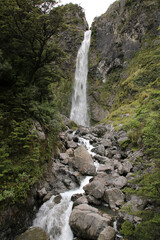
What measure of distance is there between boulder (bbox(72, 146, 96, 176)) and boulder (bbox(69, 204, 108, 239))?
4.17m

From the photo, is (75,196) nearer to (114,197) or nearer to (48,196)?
(48,196)

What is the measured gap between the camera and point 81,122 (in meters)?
34.9

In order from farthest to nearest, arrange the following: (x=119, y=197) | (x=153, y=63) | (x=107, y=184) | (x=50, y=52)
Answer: (x=153, y=63)
(x=50, y=52)
(x=107, y=184)
(x=119, y=197)

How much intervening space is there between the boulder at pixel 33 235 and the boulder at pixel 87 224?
110 cm

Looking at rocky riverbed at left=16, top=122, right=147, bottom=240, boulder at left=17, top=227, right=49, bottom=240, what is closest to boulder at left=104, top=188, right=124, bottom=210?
rocky riverbed at left=16, top=122, right=147, bottom=240

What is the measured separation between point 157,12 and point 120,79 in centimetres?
1262

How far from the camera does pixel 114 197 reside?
7.39 m

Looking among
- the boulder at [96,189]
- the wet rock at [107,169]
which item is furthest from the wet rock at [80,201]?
the wet rock at [107,169]

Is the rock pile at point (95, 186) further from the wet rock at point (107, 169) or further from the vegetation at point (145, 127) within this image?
the vegetation at point (145, 127)

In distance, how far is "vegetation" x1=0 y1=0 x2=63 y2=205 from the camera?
615cm

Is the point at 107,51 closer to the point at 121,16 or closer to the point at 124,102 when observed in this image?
the point at 121,16

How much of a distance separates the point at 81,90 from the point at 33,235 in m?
34.5

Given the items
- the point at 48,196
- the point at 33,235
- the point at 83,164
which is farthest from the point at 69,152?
the point at 33,235

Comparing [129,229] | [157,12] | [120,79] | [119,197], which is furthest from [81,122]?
[129,229]
